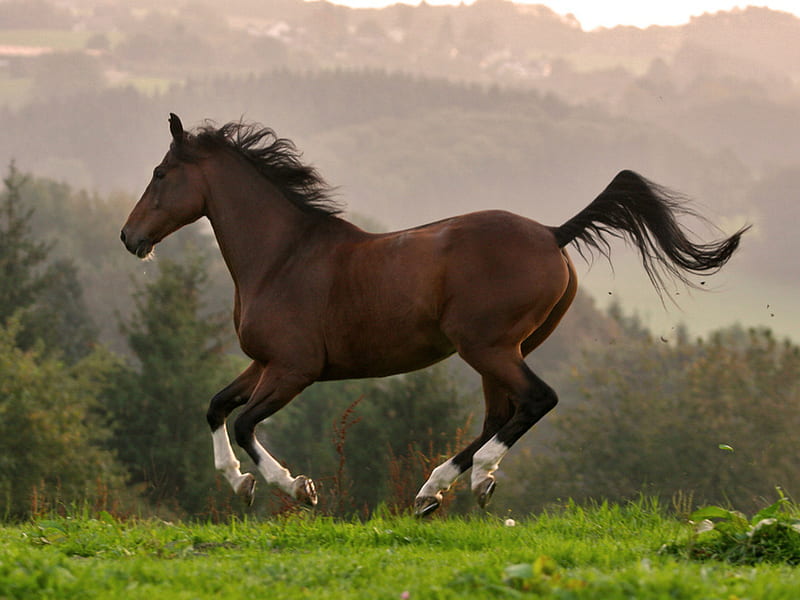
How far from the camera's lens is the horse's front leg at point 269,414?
24.5 ft

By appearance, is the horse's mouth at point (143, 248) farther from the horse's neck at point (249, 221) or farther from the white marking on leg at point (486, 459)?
the white marking on leg at point (486, 459)

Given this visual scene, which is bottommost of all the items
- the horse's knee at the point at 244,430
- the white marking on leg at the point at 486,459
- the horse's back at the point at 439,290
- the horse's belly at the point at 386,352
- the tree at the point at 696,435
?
the tree at the point at 696,435

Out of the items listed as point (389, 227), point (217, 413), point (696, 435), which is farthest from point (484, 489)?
point (389, 227)

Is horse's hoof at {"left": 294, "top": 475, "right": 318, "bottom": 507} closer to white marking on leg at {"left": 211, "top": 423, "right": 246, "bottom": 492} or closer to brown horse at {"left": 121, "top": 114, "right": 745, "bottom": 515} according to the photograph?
brown horse at {"left": 121, "top": 114, "right": 745, "bottom": 515}

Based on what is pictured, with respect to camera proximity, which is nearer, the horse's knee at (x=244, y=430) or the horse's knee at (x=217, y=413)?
the horse's knee at (x=244, y=430)

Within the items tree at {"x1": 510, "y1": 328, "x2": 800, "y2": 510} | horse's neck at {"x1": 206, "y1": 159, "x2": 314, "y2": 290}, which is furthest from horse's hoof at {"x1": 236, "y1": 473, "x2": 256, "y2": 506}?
tree at {"x1": 510, "y1": 328, "x2": 800, "y2": 510}

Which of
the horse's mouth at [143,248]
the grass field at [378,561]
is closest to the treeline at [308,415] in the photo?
the horse's mouth at [143,248]

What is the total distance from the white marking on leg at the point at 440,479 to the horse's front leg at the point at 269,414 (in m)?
0.82

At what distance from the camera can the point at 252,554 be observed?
20.1 ft

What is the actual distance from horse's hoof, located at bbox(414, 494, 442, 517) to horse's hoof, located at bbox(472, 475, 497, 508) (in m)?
0.31

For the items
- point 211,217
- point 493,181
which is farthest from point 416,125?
point 211,217

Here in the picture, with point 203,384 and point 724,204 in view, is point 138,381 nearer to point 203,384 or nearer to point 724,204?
point 203,384

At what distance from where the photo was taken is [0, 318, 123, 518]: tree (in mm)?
34469

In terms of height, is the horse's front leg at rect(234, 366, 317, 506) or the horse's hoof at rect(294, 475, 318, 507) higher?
the horse's front leg at rect(234, 366, 317, 506)
